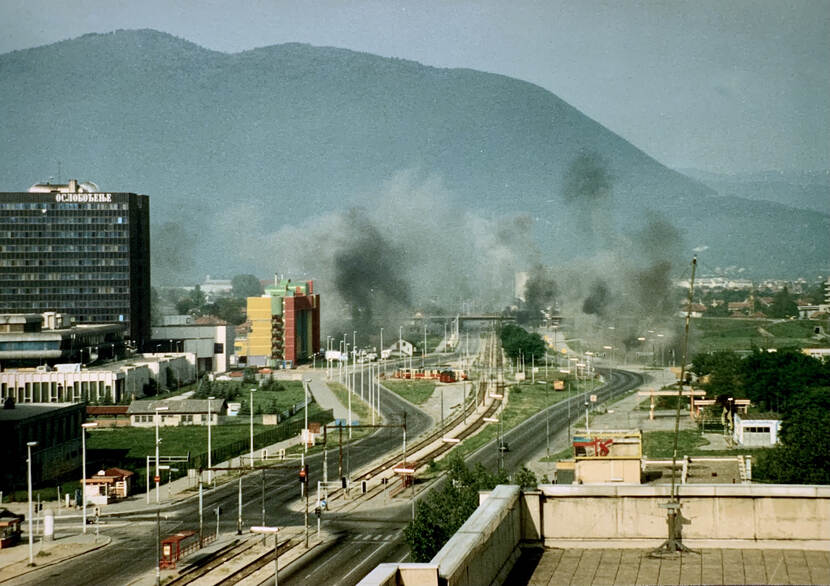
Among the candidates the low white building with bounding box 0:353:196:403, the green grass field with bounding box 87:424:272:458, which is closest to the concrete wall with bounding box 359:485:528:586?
the green grass field with bounding box 87:424:272:458

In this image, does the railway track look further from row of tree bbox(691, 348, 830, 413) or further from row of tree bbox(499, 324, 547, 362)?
row of tree bbox(691, 348, 830, 413)

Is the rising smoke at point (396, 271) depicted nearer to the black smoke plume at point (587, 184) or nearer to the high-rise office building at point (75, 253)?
the black smoke plume at point (587, 184)

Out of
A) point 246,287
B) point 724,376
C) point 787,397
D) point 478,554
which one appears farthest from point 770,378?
point 246,287

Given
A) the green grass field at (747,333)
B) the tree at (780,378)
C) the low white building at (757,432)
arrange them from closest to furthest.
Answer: the low white building at (757,432) < the tree at (780,378) < the green grass field at (747,333)

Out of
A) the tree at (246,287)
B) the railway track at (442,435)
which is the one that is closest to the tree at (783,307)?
the railway track at (442,435)

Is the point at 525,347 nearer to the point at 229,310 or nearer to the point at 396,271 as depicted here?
the point at 396,271

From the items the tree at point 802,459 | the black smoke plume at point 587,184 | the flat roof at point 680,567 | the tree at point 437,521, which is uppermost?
the black smoke plume at point 587,184

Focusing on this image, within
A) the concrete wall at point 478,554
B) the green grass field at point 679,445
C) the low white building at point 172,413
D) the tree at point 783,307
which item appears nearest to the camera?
the concrete wall at point 478,554

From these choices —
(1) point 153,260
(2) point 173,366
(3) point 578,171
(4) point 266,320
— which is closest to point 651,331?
(4) point 266,320
